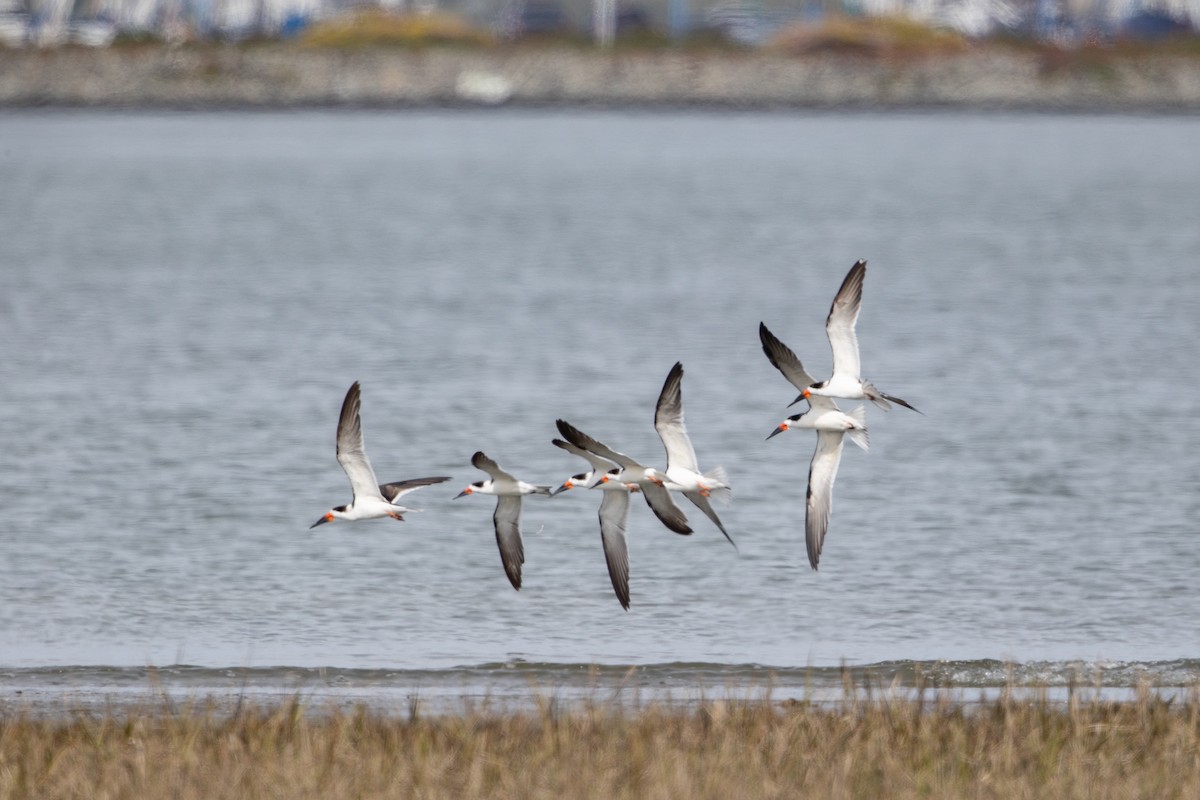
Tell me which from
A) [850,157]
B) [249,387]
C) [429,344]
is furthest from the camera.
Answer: [850,157]

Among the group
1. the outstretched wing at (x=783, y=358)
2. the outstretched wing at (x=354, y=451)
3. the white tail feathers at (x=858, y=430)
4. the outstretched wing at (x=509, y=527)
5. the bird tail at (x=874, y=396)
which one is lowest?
the outstretched wing at (x=509, y=527)

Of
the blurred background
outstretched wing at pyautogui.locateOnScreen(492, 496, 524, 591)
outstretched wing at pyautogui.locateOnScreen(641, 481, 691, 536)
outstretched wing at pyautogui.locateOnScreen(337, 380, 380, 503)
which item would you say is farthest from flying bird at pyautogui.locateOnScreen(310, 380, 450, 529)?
the blurred background

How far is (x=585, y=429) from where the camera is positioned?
2784cm

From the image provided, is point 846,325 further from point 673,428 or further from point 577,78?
point 577,78

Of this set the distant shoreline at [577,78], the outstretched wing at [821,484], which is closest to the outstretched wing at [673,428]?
the outstretched wing at [821,484]

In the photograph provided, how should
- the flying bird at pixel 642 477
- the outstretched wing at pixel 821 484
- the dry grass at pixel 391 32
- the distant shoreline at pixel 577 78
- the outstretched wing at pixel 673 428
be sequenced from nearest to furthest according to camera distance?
the flying bird at pixel 642 477 < the outstretched wing at pixel 673 428 < the outstretched wing at pixel 821 484 < the distant shoreline at pixel 577 78 < the dry grass at pixel 391 32

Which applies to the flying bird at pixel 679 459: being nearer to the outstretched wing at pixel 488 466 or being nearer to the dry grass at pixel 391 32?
the outstretched wing at pixel 488 466

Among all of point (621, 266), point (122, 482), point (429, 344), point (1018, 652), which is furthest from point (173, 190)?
point (1018, 652)

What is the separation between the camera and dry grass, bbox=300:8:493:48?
149m

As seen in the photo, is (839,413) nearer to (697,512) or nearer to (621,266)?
(697,512)

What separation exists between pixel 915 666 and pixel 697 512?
27.1ft

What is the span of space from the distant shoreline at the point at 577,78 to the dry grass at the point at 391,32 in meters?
2.62

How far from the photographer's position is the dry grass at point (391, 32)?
14938 cm

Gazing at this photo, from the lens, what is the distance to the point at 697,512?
2277 centimetres
